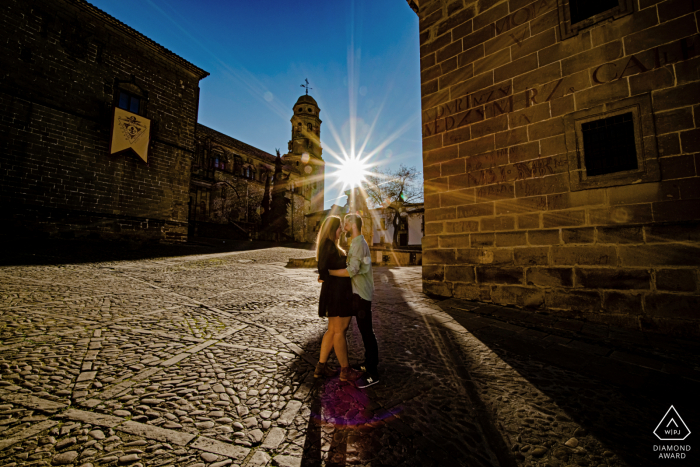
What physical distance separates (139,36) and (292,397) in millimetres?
21360

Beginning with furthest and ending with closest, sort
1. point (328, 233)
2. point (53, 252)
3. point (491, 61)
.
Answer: point (53, 252), point (491, 61), point (328, 233)

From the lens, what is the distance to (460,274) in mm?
5688

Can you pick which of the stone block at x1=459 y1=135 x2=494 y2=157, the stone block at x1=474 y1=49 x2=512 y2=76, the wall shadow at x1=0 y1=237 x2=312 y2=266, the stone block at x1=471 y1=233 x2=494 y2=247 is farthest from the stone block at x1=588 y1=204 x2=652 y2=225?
the wall shadow at x1=0 y1=237 x2=312 y2=266

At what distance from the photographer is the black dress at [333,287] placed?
246cm

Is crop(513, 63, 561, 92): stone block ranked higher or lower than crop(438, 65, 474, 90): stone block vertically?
lower

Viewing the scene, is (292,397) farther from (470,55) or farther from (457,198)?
(470,55)

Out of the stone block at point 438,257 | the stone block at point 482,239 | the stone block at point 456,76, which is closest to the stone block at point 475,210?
the stone block at point 482,239

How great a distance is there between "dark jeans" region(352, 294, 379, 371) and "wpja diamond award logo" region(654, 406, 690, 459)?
1.80 meters

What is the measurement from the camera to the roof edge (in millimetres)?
13617

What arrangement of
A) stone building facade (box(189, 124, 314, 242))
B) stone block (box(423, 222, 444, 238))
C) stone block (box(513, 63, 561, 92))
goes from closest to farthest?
stone block (box(513, 63, 561, 92))
stone block (box(423, 222, 444, 238))
stone building facade (box(189, 124, 314, 242))

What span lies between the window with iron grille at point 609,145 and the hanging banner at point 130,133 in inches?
741

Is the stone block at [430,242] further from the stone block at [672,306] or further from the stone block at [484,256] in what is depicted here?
the stone block at [672,306]

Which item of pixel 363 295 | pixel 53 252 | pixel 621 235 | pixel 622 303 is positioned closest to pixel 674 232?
pixel 621 235

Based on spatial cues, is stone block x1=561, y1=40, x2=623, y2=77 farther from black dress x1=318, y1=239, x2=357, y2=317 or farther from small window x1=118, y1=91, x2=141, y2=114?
small window x1=118, y1=91, x2=141, y2=114
